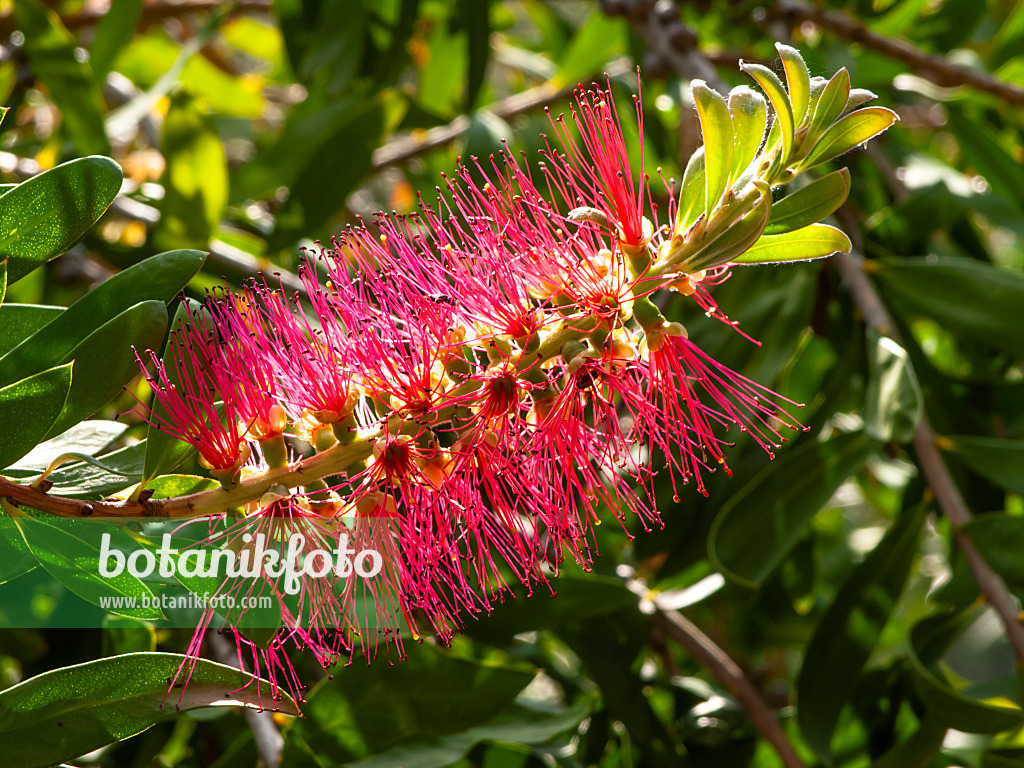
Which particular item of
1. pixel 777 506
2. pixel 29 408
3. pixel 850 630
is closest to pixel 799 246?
pixel 777 506

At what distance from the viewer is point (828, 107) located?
30.2 inches

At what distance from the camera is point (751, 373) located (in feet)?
4.89

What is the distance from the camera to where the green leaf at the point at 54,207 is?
2.83 feet

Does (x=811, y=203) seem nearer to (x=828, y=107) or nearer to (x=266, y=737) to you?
(x=828, y=107)

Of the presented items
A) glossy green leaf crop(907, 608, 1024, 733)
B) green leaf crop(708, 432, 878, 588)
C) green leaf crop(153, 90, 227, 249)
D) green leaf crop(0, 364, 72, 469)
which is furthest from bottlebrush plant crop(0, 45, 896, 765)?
green leaf crop(153, 90, 227, 249)

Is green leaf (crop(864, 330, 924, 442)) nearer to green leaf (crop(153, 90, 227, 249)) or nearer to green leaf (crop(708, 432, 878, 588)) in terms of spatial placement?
green leaf (crop(708, 432, 878, 588))

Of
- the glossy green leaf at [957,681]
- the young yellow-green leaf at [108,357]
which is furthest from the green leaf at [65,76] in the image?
the glossy green leaf at [957,681]

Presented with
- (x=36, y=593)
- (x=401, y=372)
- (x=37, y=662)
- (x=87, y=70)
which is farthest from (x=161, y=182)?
(x=401, y=372)

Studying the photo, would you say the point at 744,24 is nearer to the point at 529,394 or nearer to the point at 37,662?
the point at 529,394

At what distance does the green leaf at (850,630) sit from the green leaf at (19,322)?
3.77 ft

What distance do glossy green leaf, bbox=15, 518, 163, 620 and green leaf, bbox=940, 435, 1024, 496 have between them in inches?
45.9

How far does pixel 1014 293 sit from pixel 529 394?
916 mm

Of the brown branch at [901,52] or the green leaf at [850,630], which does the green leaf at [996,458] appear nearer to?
the green leaf at [850,630]

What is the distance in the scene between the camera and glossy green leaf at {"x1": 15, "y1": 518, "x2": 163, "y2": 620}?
860 mm
